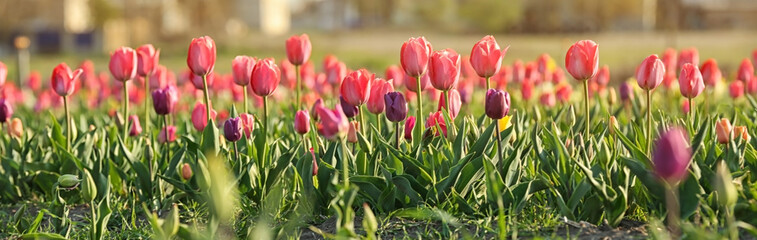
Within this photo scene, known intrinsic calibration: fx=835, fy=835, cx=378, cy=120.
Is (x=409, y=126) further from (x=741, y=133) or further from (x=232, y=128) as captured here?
(x=741, y=133)

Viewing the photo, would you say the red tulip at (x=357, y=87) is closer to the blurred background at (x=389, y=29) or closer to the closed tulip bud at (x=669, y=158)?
the closed tulip bud at (x=669, y=158)

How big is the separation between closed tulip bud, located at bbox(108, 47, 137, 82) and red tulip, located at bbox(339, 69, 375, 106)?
1.20m

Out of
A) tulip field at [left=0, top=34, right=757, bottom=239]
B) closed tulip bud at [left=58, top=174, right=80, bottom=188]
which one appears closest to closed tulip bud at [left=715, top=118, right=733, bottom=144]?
tulip field at [left=0, top=34, right=757, bottom=239]

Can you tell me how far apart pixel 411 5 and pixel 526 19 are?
43.1 feet

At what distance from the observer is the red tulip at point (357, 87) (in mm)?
3164

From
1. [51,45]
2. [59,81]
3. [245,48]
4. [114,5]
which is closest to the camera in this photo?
[59,81]

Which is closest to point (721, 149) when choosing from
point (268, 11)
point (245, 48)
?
point (245, 48)

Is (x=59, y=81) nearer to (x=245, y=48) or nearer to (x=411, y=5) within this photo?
(x=245, y=48)

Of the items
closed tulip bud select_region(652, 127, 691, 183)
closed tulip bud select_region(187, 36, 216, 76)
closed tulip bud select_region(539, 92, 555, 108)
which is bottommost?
closed tulip bud select_region(539, 92, 555, 108)

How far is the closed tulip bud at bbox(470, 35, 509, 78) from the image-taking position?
3.27m

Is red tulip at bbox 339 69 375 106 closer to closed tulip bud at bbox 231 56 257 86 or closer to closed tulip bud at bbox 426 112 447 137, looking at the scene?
closed tulip bud at bbox 426 112 447 137

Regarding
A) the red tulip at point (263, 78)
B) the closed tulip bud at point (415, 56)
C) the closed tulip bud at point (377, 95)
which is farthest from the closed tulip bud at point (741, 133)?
the red tulip at point (263, 78)

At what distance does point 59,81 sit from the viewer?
383 cm

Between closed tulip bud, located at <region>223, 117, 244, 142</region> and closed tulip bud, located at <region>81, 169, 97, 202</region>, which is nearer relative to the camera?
closed tulip bud, located at <region>81, 169, 97, 202</region>
